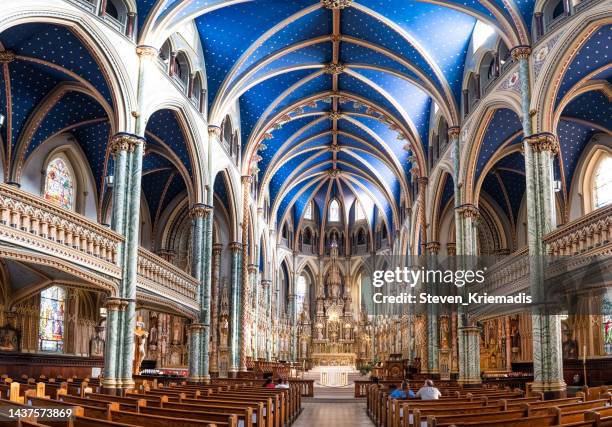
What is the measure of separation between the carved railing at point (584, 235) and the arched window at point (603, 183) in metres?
9.30

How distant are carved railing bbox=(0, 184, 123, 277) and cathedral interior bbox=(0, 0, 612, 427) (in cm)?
6

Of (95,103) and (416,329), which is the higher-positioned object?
(95,103)

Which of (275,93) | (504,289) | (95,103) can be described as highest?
(275,93)

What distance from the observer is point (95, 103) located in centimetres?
2459

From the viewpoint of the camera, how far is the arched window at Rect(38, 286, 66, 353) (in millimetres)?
25453

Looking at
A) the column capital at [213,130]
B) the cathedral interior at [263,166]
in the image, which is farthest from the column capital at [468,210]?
the column capital at [213,130]

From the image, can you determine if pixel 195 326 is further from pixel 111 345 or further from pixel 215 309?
pixel 215 309

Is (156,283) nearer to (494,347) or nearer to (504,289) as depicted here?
(504,289)

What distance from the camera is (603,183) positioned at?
84.8 ft

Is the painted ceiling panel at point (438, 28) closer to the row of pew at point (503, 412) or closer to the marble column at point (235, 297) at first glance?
the marble column at point (235, 297)

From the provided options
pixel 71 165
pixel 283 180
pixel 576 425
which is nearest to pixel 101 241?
pixel 71 165

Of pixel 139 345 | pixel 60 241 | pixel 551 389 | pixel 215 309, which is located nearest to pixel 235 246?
pixel 215 309

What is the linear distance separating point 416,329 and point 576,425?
32191mm

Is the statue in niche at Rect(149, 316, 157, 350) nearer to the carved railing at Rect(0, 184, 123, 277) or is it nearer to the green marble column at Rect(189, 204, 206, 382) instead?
the green marble column at Rect(189, 204, 206, 382)
